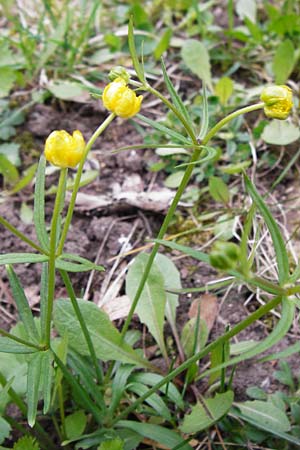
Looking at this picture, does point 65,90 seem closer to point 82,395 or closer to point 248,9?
point 248,9

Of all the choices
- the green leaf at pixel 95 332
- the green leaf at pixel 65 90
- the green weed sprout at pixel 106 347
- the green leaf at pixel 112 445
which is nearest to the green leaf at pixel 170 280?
the green weed sprout at pixel 106 347

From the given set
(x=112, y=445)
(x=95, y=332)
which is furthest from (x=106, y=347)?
(x=112, y=445)

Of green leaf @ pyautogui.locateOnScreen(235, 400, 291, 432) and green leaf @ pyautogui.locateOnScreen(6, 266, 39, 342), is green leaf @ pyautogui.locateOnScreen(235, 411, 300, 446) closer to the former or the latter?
green leaf @ pyautogui.locateOnScreen(235, 400, 291, 432)

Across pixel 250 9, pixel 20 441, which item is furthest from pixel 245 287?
pixel 250 9

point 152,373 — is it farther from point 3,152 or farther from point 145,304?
point 3,152

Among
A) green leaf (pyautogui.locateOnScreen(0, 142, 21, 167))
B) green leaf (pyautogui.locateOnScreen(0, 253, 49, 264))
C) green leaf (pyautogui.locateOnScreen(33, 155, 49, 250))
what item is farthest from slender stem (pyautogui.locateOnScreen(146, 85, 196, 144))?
green leaf (pyautogui.locateOnScreen(0, 142, 21, 167))
